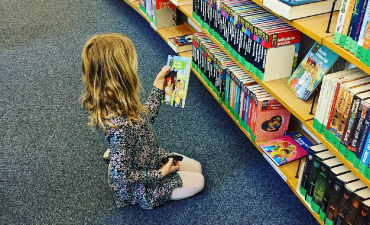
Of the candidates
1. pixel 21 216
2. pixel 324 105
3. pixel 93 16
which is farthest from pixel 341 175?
pixel 93 16

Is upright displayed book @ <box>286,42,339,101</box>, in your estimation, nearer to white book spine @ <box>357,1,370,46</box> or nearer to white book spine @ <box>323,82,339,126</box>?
white book spine @ <box>323,82,339,126</box>

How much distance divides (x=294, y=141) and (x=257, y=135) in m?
0.21

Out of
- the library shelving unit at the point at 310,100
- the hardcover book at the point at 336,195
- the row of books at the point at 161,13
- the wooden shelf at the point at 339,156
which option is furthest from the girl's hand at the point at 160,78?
the row of books at the point at 161,13

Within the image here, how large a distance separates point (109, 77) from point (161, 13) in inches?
71.2

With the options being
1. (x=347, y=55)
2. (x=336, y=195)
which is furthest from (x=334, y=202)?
(x=347, y=55)

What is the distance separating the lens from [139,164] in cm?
197

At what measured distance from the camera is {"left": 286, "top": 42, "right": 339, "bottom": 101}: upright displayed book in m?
1.77

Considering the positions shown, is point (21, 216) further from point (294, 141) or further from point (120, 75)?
point (294, 141)

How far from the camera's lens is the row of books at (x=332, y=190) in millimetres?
1580

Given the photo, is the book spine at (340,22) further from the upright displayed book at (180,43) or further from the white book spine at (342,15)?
the upright displayed book at (180,43)

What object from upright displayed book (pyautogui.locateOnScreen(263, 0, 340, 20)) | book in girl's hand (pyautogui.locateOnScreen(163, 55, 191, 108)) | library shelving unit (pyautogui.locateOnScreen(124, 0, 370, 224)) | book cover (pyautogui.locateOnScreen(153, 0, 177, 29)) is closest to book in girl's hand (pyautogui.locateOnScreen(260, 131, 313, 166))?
library shelving unit (pyautogui.locateOnScreen(124, 0, 370, 224))

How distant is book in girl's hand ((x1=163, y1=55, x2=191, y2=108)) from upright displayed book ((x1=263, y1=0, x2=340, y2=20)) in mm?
512

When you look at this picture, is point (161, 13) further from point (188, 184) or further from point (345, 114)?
point (345, 114)

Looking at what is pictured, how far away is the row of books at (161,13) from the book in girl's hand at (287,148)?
1627 mm
